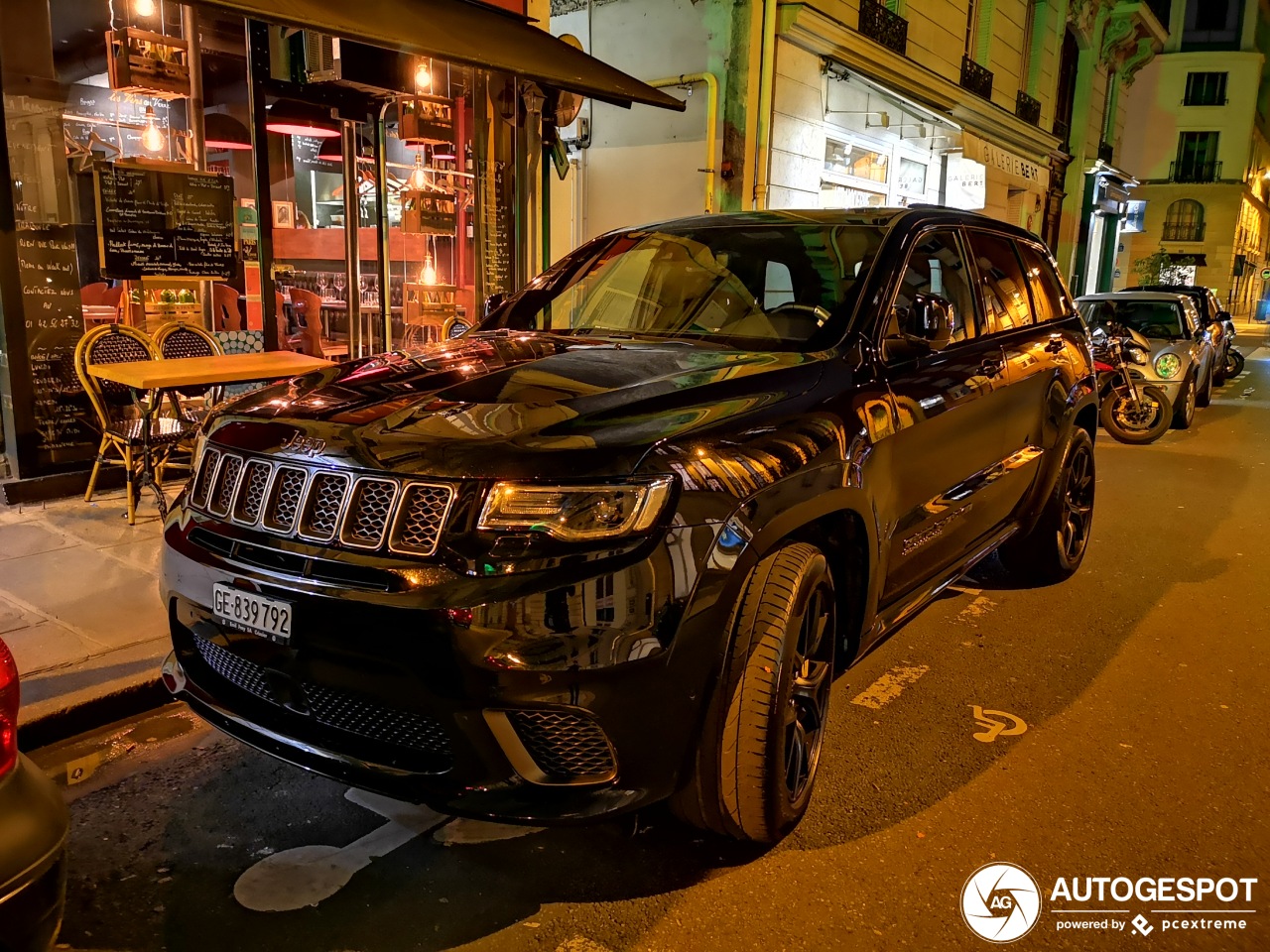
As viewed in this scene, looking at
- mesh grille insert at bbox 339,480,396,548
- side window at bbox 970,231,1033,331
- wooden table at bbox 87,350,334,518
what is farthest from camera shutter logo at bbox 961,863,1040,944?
wooden table at bbox 87,350,334,518

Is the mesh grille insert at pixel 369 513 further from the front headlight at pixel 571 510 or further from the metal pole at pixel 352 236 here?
the metal pole at pixel 352 236

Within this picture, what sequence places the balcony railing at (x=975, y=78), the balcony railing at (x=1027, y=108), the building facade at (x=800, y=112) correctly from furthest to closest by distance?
the balcony railing at (x=1027, y=108) < the balcony railing at (x=975, y=78) < the building facade at (x=800, y=112)

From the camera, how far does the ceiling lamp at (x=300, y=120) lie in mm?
8203

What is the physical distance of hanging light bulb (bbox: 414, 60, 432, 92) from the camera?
341 inches

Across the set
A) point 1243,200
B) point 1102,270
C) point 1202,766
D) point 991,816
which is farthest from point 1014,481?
point 1243,200

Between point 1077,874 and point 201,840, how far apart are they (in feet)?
8.37

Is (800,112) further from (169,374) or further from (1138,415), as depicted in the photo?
(169,374)

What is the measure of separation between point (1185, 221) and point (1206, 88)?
24.6 ft

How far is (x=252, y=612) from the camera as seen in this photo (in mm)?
2559

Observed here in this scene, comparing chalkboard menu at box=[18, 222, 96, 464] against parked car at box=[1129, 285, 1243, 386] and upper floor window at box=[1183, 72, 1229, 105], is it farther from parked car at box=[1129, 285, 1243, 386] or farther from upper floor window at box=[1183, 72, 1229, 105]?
upper floor window at box=[1183, 72, 1229, 105]

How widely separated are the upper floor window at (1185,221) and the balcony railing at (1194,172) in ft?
4.12

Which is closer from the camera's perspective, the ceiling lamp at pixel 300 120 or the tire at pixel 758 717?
the tire at pixel 758 717

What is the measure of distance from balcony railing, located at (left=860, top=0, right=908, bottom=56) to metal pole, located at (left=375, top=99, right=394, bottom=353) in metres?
8.16

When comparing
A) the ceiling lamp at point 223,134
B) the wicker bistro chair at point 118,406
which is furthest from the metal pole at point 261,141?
the wicker bistro chair at point 118,406
